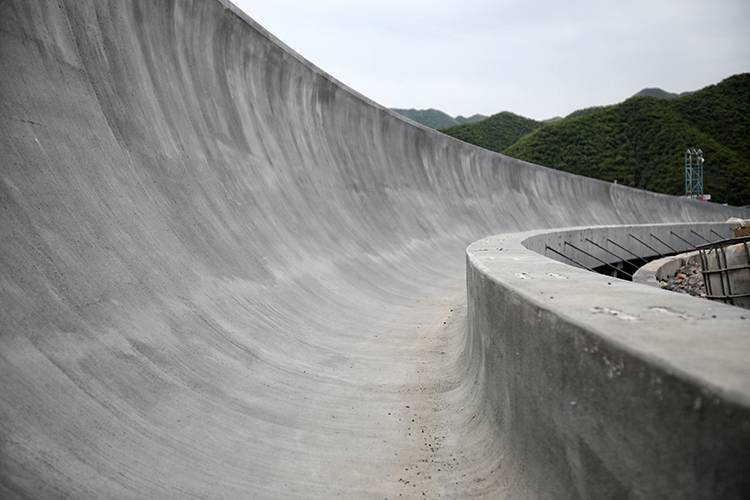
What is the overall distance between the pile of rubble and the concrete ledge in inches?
318

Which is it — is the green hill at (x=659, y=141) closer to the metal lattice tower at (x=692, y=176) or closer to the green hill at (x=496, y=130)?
the metal lattice tower at (x=692, y=176)

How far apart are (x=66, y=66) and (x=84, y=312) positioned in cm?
235

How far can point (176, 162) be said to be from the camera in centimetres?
546

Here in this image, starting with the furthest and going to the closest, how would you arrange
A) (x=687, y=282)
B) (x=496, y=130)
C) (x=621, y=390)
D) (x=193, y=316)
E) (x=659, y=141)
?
(x=496, y=130) → (x=659, y=141) → (x=687, y=282) → (x=193, y=316) → (x=621, y=390)

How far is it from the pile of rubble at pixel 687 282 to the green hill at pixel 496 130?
6511cm

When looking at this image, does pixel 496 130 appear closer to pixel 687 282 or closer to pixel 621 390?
pixel 687 282

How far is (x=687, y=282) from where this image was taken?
1118 cm

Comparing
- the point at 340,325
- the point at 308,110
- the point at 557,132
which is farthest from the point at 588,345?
the point at 557,132

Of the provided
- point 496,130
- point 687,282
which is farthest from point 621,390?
point 496,130

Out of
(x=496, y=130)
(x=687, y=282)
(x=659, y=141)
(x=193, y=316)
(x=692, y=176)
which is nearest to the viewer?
(x=193, y=316)

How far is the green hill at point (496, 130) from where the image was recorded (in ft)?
265

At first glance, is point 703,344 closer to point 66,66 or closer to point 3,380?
point 3,380

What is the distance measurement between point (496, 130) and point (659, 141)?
2936cm

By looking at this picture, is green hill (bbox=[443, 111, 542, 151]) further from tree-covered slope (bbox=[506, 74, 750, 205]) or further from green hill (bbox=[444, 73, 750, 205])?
tree-covered slope (bbox=[506, 74, 750, 205])
